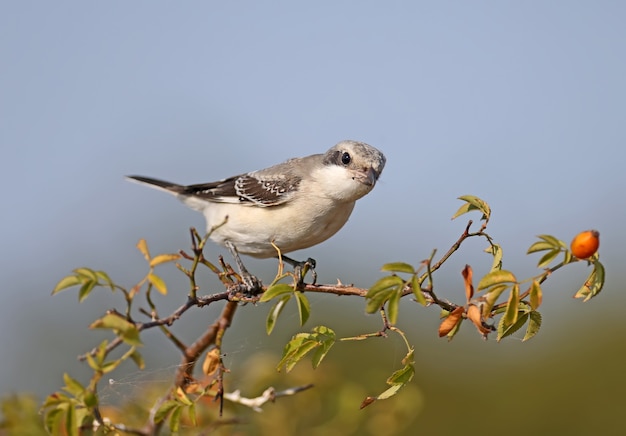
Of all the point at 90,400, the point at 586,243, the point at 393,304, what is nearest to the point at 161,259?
the point at 90,400

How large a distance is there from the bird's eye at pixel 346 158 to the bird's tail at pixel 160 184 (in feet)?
5.45

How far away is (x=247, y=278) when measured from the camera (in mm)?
4355

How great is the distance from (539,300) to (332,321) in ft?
28.1

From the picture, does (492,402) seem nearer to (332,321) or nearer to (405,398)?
(332,321)

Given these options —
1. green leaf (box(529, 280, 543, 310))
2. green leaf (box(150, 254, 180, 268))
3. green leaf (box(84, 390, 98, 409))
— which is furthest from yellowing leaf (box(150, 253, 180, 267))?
green leaf (box(529, 280, 543, 310))

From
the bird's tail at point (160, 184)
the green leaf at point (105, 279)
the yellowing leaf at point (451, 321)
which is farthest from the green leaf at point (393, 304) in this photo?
the bird's tail at point (160, 184)

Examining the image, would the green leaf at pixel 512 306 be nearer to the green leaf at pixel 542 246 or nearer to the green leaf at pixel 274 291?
the green leaf at pixel 542 246

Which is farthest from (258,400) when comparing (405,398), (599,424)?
(599,424)

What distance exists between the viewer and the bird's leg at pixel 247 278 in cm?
375

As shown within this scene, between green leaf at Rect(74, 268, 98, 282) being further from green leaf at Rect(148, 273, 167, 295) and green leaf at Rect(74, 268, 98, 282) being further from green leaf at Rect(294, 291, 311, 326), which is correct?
green leaf at Rect(294, 291, 311, 326)

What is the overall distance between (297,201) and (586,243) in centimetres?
295

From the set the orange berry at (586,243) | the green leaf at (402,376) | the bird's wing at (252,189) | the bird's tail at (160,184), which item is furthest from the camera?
the bird's tail at (160,184)

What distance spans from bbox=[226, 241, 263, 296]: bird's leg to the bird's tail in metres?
1.10

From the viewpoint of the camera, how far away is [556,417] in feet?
25.2
